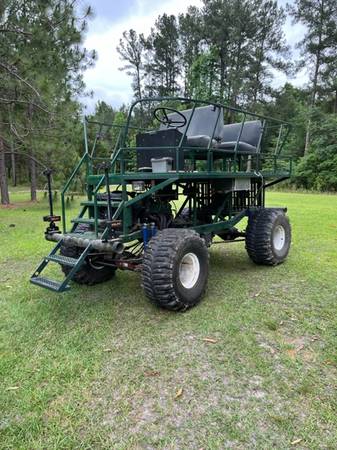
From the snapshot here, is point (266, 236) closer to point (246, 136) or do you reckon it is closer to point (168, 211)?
point (168, 211)

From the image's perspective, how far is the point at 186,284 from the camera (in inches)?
132

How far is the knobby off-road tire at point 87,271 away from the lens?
370cm

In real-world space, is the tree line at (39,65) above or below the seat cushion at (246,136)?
above

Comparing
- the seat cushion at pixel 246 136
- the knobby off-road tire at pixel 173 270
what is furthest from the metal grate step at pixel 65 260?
the seat cushion at pixel 246 136

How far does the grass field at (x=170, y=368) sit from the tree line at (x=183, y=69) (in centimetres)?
573

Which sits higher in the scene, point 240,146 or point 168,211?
point 240,146

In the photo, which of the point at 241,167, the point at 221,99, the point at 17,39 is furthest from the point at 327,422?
the point at 221,99

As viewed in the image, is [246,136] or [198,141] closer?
[198,141]

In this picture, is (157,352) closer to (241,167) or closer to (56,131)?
(241,167)

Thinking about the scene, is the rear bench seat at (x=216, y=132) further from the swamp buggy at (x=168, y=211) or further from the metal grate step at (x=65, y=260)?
the metal grate step at (x=65, y=260)

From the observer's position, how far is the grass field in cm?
181

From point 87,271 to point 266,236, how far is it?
2.37m

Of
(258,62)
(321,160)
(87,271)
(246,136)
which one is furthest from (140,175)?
(258,62)

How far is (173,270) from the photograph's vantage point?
3027 millimetres
